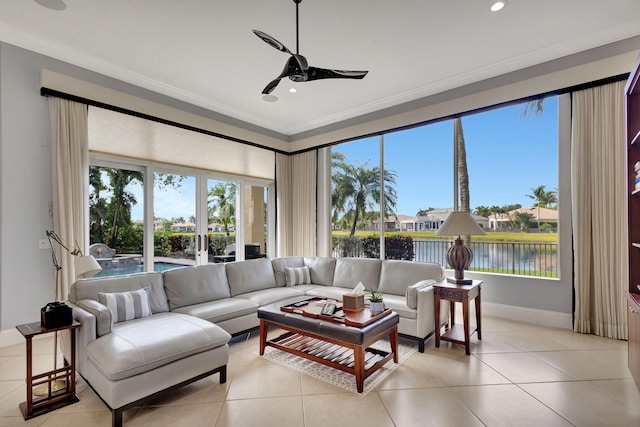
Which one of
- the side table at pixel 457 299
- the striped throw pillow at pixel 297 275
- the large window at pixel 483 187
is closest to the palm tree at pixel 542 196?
the large window at pixel 483 187

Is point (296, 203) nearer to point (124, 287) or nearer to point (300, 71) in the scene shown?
point (124, 287)

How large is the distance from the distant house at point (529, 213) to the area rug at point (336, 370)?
2.28 m

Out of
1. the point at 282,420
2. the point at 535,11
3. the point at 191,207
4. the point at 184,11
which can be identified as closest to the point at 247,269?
the point at 191,207

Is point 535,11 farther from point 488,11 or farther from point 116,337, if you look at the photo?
point 116,337

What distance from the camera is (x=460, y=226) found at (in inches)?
133

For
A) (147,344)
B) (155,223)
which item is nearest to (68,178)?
(155,223)

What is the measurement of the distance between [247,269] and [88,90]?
115 inches

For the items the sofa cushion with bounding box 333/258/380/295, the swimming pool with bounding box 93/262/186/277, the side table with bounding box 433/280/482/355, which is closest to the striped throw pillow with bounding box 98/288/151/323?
the swimming pool with bounding box 93/262/186/277

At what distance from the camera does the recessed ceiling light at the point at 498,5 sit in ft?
9.29

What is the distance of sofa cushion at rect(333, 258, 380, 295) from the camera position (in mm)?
4246

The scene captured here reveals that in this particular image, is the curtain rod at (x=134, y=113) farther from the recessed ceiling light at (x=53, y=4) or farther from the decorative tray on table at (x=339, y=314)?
the decorative tray on table at (x=339, y=314)

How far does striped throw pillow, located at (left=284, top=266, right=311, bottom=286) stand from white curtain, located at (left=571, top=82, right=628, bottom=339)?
339 centimetres

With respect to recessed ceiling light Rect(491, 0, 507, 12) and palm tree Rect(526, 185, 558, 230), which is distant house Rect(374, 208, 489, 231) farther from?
recessed ceiling light Rect(491, 0, 507, 12)

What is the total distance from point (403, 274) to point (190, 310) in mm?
2552
